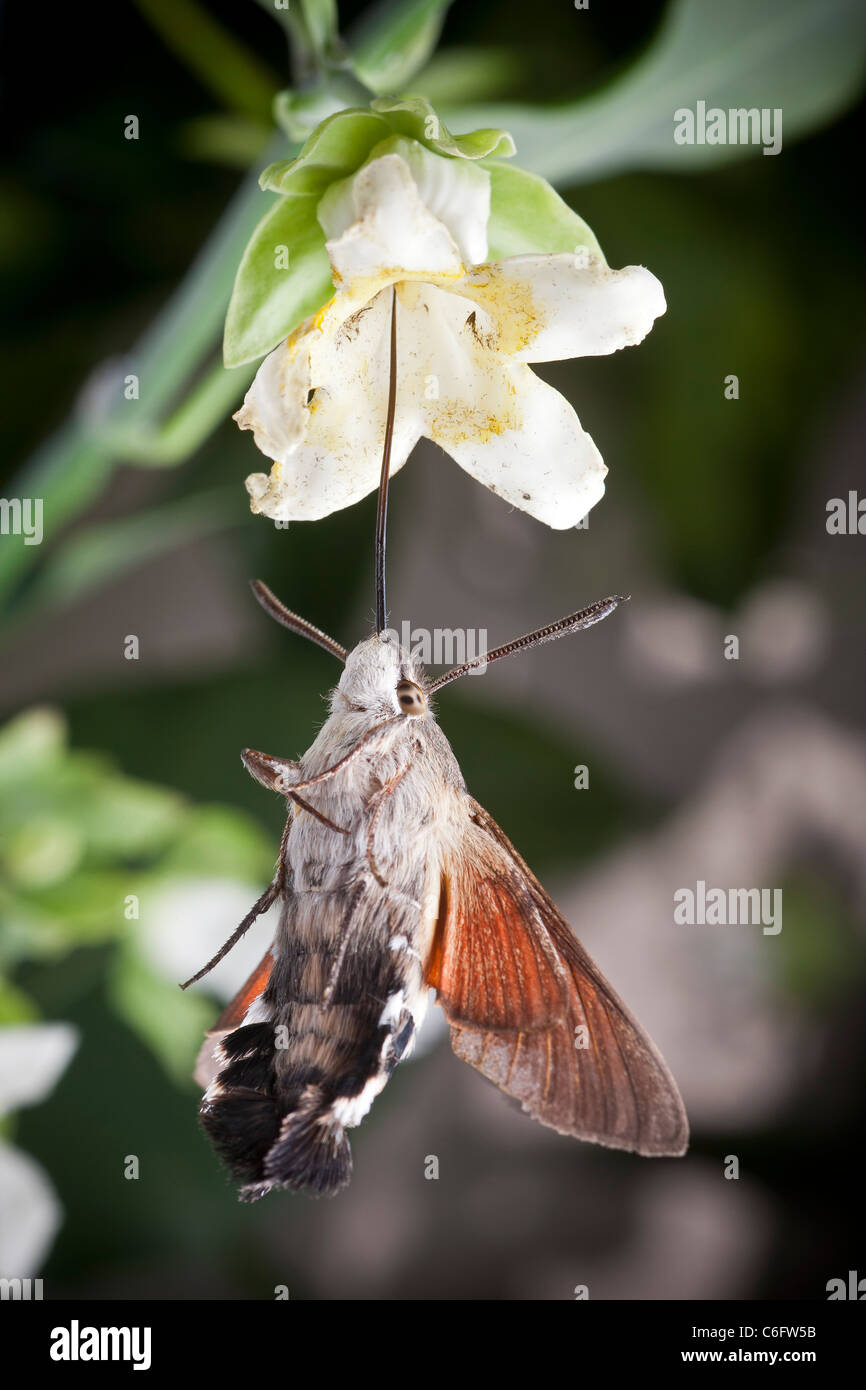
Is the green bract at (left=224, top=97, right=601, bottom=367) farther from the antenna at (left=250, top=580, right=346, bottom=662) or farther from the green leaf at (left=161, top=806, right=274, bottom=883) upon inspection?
the green leaf at (left=161, top=806, right=274, bottom=883)

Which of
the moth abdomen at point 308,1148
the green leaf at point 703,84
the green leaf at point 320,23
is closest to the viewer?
the moth abdomen at point 308,1148

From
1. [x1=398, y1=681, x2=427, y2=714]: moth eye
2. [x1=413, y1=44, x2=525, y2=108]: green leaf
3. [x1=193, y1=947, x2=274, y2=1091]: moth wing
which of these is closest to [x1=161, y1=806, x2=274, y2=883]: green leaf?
[x1=193, y1=947, x2=274, y2=1091]: moth wing

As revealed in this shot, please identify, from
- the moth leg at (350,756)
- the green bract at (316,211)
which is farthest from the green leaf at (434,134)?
the moth leg at (350,756)

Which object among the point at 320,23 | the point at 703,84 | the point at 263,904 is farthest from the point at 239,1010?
the point at 703,84

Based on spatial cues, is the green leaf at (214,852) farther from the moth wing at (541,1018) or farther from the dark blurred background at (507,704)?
the moth wing at (541,1018)

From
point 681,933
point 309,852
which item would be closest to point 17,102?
point 309,852
